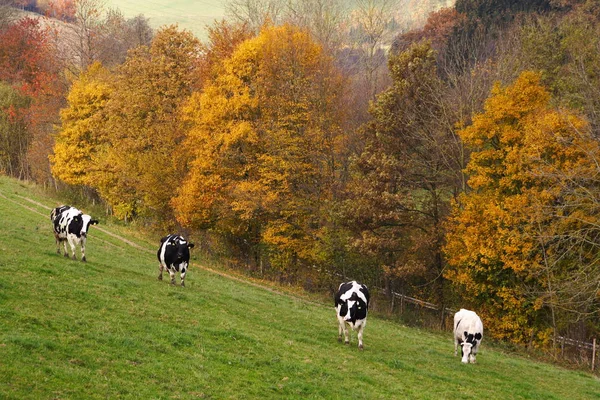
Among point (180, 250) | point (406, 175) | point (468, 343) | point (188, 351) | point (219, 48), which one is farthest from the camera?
point (219, 48)

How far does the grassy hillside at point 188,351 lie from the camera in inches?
576

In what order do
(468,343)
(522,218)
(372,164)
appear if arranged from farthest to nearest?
(372,164) → (522,218) → (468,343)

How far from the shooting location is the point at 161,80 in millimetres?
57281

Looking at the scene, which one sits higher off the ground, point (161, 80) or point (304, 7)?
point (304, 7)

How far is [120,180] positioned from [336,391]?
1841 inches

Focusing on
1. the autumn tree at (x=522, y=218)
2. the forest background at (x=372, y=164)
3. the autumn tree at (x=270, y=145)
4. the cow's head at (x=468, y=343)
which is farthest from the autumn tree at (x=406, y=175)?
the cow's head at (x=468, y=343)

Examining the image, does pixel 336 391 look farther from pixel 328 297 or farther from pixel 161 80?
pixel 161 80

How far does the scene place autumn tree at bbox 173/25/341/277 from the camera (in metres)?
48.3

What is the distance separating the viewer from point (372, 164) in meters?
43.8

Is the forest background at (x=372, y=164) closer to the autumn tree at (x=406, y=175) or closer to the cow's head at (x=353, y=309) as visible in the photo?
→ the autumn tree at (x=406, y=175)

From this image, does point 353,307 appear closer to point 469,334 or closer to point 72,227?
point 469,334

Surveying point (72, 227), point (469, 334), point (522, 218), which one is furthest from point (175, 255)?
point (522, 218)

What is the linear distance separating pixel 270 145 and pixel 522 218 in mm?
20565

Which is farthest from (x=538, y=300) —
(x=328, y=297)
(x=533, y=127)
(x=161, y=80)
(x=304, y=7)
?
(x=304, y=7)
